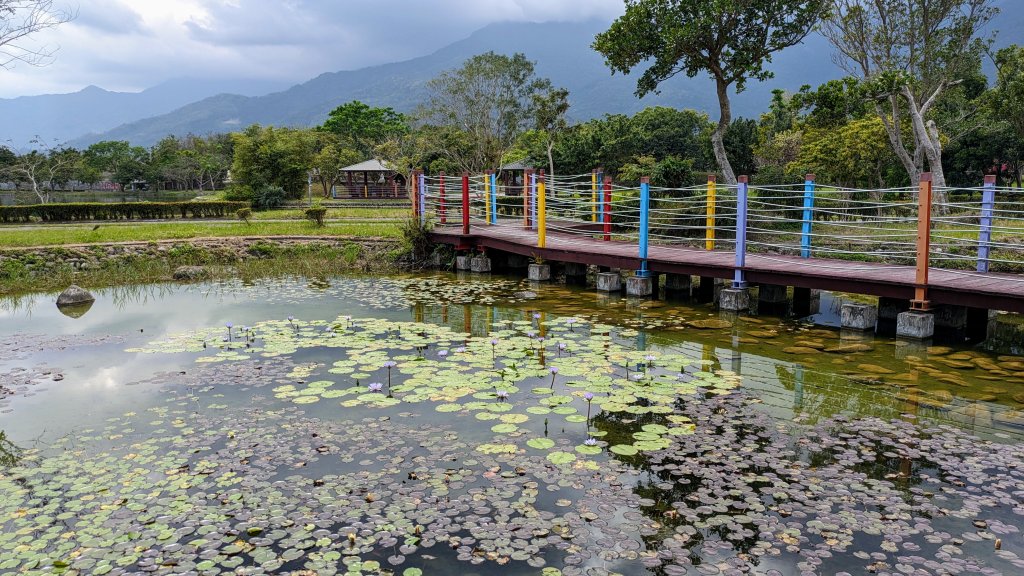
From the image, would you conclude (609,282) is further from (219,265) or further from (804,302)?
(219,265)

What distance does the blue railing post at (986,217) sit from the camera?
6752 millimetres

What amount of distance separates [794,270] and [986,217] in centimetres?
185

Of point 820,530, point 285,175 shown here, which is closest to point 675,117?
point 285,175

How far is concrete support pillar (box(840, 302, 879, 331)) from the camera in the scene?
7.21 m

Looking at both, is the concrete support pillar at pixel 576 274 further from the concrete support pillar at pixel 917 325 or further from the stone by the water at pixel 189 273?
the stone by the water at pixel 189 273

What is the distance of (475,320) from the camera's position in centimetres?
795

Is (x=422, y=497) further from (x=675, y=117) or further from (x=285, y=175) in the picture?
(x=675, y=117)

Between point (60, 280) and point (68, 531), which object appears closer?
point (68, 531)

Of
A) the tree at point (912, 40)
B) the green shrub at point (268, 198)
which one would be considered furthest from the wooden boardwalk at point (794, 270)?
the green shrub at point (268, 198)

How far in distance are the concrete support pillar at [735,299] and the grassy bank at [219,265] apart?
6199 mm

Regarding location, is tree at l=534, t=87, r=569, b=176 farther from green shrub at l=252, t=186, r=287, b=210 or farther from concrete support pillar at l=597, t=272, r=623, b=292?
concrete support pillar at l=597, t=272, r=623, b=292

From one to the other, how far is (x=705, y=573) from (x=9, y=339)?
24.8 ft

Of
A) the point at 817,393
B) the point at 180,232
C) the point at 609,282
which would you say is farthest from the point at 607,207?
the point at 180,232

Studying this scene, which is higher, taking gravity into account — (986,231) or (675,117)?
(675,117)
